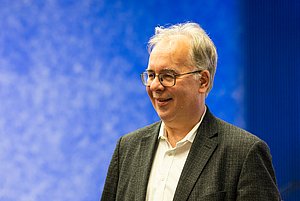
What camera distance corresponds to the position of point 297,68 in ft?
13.0

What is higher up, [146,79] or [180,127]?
[146,79]

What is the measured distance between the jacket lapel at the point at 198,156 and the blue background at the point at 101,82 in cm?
161

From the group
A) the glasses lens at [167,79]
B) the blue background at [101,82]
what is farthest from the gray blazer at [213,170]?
the blue background at [101,82]

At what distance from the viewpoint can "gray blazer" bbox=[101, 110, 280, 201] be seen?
1.87 m

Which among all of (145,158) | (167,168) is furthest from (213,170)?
(145,158)

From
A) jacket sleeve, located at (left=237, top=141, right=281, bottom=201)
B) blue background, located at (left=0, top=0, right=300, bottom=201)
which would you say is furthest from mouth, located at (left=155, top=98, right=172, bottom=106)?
blue background, located at (left=0, top=0, right=300, bottom=201)

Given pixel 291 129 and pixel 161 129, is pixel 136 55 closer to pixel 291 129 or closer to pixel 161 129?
pixel 291 129

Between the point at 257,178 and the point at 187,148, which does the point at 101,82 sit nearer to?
the point at 187,148

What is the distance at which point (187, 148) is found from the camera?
2076mm

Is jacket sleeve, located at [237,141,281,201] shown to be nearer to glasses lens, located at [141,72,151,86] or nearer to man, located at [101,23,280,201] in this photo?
man, located at [101,23,280,201]

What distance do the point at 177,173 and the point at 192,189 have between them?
12 centimetres

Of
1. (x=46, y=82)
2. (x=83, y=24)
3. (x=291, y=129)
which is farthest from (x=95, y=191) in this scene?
(x=291, y=129)

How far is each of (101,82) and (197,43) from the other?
1645 millimetres

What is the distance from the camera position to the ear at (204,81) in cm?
208
